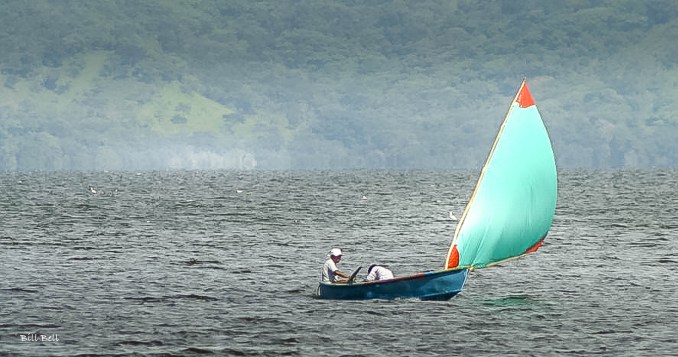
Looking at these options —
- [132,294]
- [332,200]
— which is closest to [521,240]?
[132,294]

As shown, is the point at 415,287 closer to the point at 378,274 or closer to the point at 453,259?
the point at 378,274

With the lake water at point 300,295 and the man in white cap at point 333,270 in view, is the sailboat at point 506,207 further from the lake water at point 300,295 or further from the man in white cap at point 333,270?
the lake water at point 300,295

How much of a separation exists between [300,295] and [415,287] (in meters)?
8.09

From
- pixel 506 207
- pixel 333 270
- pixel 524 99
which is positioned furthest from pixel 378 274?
pixel 524 99

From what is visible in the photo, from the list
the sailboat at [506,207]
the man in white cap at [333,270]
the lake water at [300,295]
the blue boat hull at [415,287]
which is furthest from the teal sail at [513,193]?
the man in white cap at [333,270]

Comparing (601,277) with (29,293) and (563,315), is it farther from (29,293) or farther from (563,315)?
(29,293)

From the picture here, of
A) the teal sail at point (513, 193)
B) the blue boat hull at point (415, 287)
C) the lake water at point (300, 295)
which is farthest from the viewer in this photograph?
the teal sail at point (513, 193)

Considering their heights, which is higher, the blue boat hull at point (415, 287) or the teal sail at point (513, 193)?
the teal sail at point (513, 193)

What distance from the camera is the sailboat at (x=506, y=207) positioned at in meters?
50.3

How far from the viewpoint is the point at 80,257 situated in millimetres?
73750

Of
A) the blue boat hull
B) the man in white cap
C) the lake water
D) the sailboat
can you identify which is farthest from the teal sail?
the man in white cap

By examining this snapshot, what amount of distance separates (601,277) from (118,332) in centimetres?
3049

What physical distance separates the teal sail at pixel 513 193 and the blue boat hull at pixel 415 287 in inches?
54.8

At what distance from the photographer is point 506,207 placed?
51906 millimetres
